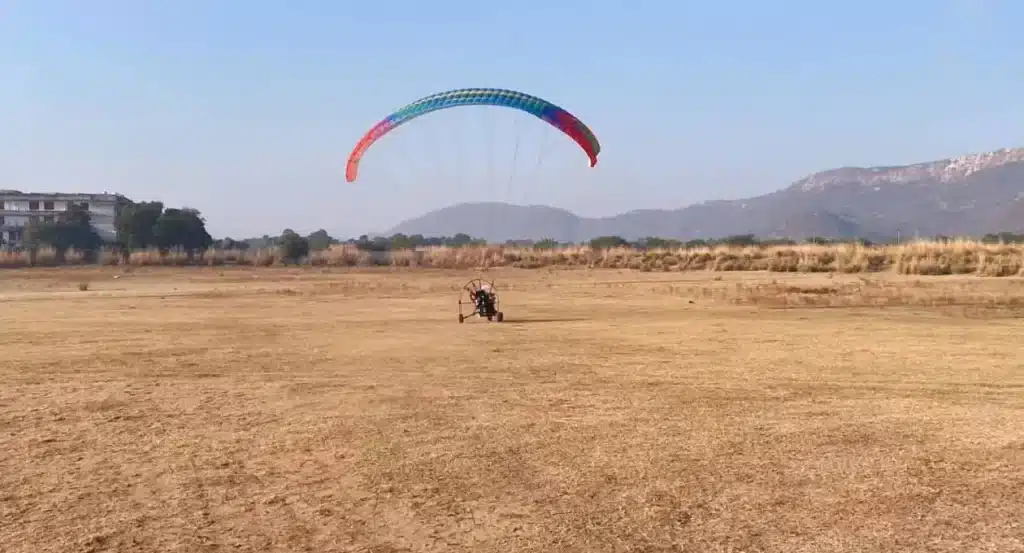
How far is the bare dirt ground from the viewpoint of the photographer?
5.99 metres

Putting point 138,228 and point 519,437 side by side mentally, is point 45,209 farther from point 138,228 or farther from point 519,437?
point 519,437

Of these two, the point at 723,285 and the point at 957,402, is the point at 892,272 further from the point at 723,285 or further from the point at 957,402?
the point at 957,402

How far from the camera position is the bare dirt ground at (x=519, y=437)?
19.6 feet

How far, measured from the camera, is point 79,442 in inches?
344

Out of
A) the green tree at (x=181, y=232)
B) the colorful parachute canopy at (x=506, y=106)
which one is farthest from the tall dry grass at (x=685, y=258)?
the colorful parachute canopy at (x=506, y=106)

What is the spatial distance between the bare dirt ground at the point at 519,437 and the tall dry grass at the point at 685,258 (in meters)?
21.9

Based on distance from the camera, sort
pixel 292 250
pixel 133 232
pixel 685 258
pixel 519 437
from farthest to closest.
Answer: pixel 133 232 → pixel 292 250 → pixel 685 258 → pixel 519 437

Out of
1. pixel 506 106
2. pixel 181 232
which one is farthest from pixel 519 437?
pixel 181 232

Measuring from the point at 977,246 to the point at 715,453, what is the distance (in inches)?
1603

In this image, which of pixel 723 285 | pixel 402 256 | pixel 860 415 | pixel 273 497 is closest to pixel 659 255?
pixel 402 256

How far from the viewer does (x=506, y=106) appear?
70.2 ft

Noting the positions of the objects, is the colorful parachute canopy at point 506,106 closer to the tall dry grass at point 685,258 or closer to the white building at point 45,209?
the tall dry grass at point 685,258

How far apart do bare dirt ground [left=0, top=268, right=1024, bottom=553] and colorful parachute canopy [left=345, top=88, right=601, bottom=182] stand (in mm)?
4845

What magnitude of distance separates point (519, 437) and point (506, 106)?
13807 millimetres
